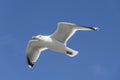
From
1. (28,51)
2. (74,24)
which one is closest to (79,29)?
(74,24)

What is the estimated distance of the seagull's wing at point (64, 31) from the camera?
21.5 meters

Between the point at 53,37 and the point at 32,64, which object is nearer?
the point at 53,37

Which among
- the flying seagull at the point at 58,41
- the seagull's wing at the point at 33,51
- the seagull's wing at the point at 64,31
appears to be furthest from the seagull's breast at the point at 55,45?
the seagull's wing at the point at 33,51

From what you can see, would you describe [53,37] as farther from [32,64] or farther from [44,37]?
[32,64]

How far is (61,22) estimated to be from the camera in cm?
→ 2164

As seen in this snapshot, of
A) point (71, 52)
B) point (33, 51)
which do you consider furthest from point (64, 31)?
point (33, 51)

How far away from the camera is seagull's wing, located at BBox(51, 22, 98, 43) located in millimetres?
21531

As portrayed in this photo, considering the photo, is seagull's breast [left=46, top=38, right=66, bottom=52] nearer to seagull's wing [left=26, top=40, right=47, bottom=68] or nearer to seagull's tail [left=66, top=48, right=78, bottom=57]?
seagull's tail [left=66, top=48, right=78, bottom=57]

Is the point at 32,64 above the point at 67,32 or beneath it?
beneath

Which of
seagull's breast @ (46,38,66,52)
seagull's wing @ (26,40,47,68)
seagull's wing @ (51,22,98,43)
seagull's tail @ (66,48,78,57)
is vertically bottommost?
seagull's wing @ (26,40,47,68)

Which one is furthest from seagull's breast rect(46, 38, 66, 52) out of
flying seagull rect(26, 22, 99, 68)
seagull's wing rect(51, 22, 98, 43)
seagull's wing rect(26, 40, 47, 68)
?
seagull's wing rect(26, 40, 47, 68)

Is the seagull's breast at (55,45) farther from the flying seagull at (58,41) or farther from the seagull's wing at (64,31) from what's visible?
the seagull's wing at (64,31)

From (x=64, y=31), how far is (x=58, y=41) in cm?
50

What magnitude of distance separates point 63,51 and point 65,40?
2.63ft
